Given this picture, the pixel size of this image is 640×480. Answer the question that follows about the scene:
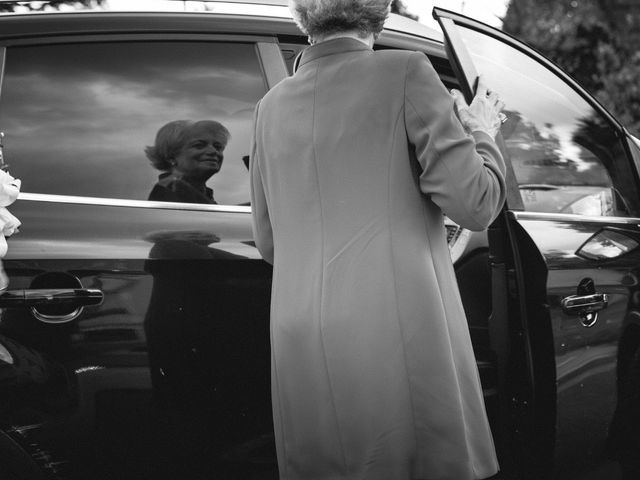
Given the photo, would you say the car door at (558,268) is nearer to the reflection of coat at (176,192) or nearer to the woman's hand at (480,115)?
the woman's hand at (480,115)

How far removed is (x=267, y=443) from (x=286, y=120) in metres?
0.90

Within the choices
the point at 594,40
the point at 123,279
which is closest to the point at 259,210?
the point at 123,279

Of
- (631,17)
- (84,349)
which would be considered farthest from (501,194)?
(631,17)

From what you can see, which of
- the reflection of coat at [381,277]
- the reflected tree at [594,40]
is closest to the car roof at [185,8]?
the reflection of coat at [381,277]

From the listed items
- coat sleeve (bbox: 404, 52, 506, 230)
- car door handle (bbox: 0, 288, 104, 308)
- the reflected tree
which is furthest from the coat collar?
the reflected tree

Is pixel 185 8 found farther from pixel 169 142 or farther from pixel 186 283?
pixel 186 283

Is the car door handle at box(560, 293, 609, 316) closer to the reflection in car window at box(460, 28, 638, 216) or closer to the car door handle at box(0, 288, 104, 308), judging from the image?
the reflection in car window at box(460, 28, 638, 216)

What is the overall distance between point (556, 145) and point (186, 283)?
4.70ft

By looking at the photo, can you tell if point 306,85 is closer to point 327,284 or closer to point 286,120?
point 286,120

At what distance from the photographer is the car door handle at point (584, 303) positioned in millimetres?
2633

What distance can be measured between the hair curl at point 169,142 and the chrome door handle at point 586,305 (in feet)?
3.71

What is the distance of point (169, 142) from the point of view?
2510mm

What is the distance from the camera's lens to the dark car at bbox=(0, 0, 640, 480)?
2242 mm

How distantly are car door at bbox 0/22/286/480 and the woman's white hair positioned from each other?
517 mm
